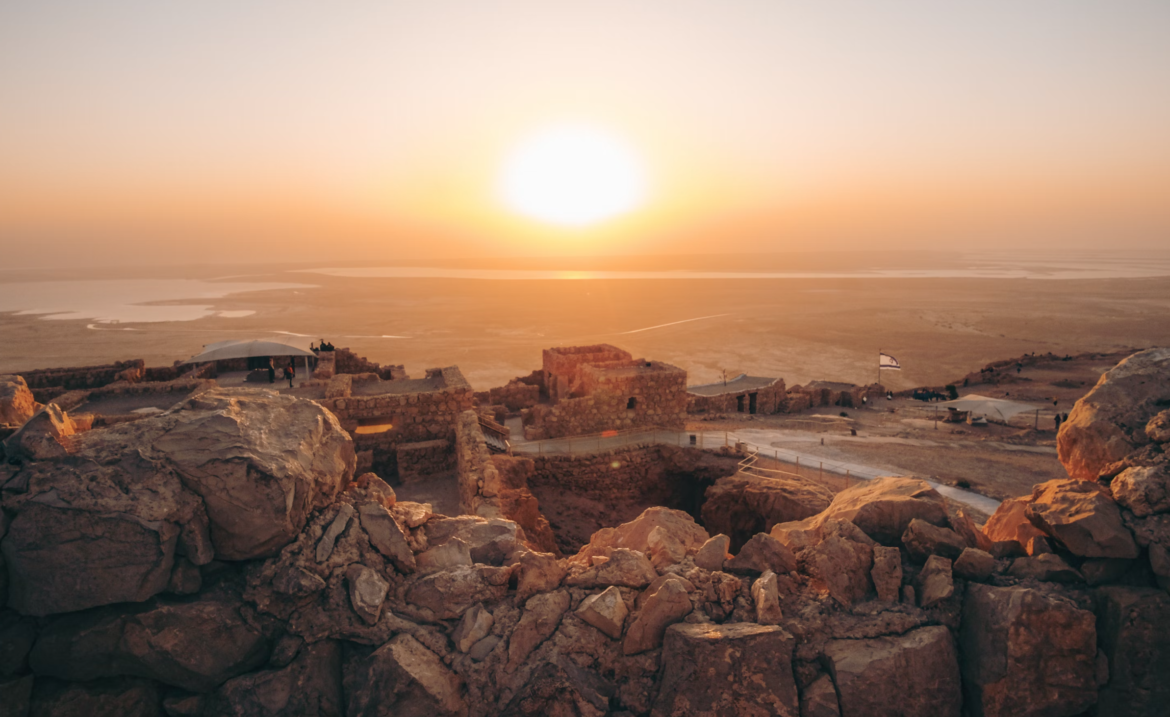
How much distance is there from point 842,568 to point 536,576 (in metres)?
2.17

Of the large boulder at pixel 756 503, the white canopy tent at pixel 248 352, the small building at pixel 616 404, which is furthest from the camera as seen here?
the white canopy tent at pixel 248 352

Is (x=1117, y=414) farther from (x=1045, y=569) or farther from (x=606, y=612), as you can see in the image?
(x=606, y=612)

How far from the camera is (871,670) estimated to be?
374 centimetres

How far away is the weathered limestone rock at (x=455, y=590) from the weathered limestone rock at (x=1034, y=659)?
10.5 feet

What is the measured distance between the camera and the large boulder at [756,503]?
11.3 meters

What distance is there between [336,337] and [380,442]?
4041 cm

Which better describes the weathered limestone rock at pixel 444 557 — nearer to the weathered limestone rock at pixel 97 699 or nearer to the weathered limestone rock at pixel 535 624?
the weathered limestone rock at pixel 535 624

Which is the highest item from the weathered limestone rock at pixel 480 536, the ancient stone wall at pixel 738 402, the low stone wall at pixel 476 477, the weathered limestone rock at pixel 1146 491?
the weathered limestone rock at pixel 1146 491

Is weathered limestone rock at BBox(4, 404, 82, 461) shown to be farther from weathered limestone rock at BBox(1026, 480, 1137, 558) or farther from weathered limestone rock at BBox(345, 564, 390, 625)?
weathered limestone rock at BBox(1026, 480, 1137, 558)

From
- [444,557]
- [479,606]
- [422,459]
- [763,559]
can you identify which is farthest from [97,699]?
[422,459]

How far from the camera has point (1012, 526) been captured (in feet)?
15.7

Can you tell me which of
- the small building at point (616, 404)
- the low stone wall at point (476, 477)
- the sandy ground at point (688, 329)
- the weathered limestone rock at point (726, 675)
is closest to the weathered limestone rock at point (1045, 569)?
the weathered limestone rock at point (726, 675)

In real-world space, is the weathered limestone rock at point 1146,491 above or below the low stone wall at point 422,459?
above

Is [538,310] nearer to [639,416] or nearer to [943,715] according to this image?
[639,416]
